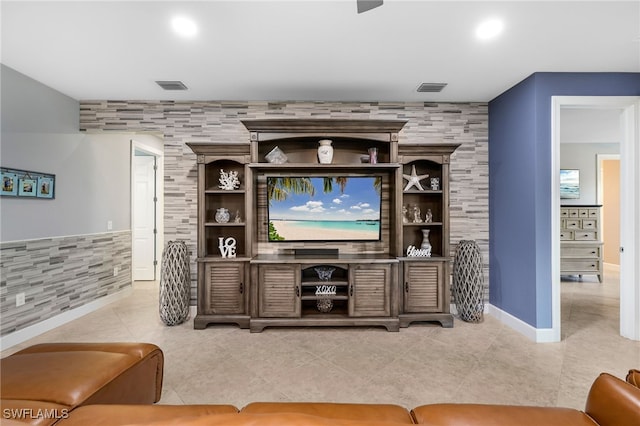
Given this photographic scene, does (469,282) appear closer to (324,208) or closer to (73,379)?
(324,208)

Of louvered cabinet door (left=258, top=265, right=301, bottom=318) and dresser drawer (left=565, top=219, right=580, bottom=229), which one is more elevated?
dresser drawer (left=565, top=219, right=580, bottom=229)

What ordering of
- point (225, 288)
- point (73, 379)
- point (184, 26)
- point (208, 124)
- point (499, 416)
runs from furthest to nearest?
point (208, 124) → point (225, 288) → point (184, 26) → point (73, 379) → point (499, 416)

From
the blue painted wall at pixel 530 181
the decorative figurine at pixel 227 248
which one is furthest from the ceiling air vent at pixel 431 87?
the decorative figurine at pixel 227 248

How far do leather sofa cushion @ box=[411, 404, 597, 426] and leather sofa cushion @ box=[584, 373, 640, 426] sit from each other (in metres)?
0.04

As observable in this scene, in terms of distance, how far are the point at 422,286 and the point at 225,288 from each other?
2.18 meters

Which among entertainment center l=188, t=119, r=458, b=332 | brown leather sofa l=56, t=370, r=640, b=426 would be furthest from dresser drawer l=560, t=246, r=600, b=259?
brown leather sofa l=56, t=370, r=640, b=426

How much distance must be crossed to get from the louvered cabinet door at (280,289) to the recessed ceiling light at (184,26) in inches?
86.9

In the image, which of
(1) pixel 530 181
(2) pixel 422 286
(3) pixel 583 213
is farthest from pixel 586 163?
(2) pixel 422 286

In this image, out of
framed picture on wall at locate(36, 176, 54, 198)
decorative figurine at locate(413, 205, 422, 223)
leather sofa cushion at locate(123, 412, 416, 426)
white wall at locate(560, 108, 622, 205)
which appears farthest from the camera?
white wall at locate(560, 108, 622, 205)

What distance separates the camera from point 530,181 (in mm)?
3162

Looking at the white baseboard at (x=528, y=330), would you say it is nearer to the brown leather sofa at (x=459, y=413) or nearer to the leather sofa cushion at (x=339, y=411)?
the brown leather sofa at (x=459, y=413)

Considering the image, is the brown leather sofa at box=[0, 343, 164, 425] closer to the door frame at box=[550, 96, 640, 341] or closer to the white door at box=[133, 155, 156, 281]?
the door frame at box=[550, 96, 640, 341]

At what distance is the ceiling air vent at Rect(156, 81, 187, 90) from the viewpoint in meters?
3.34

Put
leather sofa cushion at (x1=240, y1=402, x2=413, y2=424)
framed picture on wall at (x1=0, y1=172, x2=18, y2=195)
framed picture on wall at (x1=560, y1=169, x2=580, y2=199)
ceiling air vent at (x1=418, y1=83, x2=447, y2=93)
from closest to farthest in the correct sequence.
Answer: leather sofa cushion at (x1=240, y1=402, x2=413, y2=424) < framed picture on wall at (x1=0, y1=172, x2=18, y2=195) < ceiling air vent at (x1=418, y1=83, x2=447, y2=93) < framed picture on wall at (x1=560, y1=169, x2=580, y2=199)
